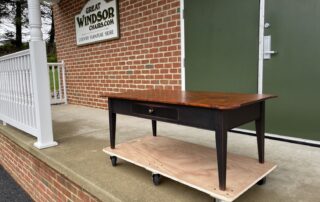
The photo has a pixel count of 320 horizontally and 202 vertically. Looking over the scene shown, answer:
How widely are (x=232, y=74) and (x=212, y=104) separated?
1.72 meters

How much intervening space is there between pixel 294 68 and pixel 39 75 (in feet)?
8.29

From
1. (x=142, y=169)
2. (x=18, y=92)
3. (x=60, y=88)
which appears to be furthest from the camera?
(x=60, y=88)

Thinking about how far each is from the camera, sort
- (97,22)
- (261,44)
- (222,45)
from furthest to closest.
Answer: (97,22)
(222,45)
(261,44)

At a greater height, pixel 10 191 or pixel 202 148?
pixel 202 148

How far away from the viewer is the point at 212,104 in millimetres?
1441

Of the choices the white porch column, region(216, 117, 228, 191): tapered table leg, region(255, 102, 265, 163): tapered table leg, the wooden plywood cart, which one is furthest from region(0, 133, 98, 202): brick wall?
Result: region(255, 102, 265, 163): tapered table leg

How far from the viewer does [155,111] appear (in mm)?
1792

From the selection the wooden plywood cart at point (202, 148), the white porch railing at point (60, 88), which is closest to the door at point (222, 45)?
the wooden plywood cart at point (202, 148)

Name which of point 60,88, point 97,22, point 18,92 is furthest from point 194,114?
point 60,88

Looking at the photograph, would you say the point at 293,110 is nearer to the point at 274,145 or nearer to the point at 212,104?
the point at 274,145

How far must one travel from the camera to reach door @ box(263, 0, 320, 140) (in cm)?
245

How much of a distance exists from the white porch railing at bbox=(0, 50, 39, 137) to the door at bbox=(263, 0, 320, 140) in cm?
251

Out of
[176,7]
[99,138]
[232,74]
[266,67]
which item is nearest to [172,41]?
[176,7]

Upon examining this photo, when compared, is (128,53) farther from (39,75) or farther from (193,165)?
(193,165)
